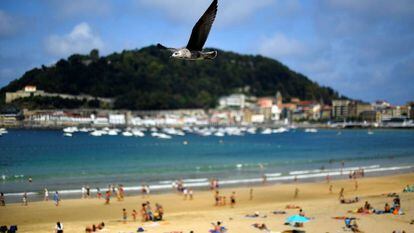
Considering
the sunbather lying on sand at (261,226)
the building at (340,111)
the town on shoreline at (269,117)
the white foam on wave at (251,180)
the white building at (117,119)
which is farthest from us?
the building at (340,111)

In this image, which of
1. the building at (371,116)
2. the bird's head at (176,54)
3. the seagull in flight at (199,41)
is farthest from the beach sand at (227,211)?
the building at (371,116)

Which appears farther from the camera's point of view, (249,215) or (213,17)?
(249,215)

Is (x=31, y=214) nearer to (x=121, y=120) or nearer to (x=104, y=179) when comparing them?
(x=104, y=179)

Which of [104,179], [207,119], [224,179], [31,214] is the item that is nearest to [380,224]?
[31,214]

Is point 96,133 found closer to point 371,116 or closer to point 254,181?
point 254,181

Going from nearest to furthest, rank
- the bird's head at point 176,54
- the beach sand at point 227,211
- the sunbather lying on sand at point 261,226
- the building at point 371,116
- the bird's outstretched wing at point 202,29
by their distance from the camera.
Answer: the bird's outstretched wing at point 202,29
the bird's head at point 176,54
the sunbather lying on sand at point 261,226
the beach sand at point 227,211
the building at point 371,116

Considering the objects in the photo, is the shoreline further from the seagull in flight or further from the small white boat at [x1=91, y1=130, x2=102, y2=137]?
the small white boat at [x1=91, y1=130, x2=102, y2=137]

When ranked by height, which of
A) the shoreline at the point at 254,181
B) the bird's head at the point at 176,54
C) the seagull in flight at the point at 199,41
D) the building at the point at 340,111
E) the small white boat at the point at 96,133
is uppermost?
the building at the point at 340,111

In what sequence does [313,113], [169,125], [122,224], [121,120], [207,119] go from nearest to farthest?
[122,224]
[121,120]
[169,125]
[207,119]
[313,113]

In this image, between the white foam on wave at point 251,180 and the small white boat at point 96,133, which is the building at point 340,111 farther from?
the white foam on wave at point 251,180

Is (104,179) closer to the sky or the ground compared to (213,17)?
closer to the ground
